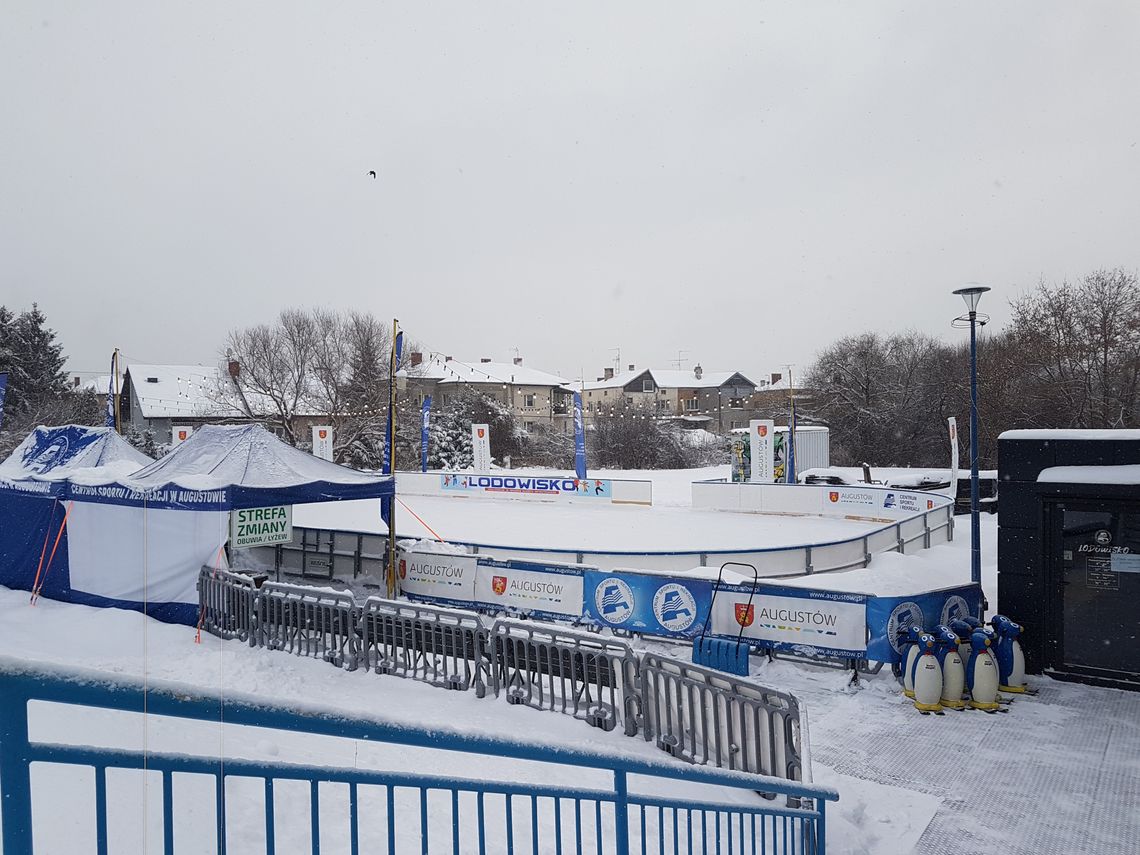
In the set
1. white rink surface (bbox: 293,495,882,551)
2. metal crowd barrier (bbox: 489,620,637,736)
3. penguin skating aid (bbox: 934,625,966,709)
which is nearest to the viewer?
metal crowd barrier (bbox: 489,620,637,736)

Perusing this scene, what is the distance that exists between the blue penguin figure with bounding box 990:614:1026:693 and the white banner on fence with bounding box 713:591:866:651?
4.78 ft

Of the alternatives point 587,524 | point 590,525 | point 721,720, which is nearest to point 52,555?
point 721,720

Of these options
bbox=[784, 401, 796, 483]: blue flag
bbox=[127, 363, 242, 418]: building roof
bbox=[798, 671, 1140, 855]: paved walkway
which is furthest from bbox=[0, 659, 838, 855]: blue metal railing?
bbox=[784, 401, 796, 483]: blue flag

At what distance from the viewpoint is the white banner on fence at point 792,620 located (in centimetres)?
920

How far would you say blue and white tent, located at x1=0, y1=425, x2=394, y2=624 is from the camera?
1098 cm

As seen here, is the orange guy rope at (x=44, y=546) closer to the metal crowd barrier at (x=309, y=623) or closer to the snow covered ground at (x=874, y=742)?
the snow covered ground at (x=874, y=742)

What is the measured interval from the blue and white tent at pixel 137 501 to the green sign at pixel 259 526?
220 mm

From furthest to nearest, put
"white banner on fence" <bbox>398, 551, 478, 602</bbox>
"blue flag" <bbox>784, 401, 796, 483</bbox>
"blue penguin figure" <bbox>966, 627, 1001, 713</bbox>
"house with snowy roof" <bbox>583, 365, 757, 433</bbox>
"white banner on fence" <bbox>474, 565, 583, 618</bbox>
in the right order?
"house with snowy roof" <bbox>583, 365, 757, 433</bbox>, "blue flag" <bbox>784, 401, 796, 483</bbox>, "white banner on fence" <bbox>398, 551, 478, 602</bbox>, "white banner on fence" <bbox>474, 565, 583, 618</bbox>, "blue penguin figure" <bbox>966, 627, 1001, 713</bbox>

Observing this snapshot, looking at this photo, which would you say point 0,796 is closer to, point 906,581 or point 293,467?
point 906,581

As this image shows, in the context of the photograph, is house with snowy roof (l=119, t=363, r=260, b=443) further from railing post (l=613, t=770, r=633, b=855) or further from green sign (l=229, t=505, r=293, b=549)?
railing post (l=613, t=770, r=633, b=855)

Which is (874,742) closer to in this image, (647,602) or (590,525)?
(647,602)

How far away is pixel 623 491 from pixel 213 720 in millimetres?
29492

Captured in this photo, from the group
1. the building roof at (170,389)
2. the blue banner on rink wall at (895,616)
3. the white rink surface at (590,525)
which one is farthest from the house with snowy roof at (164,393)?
the blue banner on rink wall at (895,616)

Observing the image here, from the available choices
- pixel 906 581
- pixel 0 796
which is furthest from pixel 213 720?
pixel 906 581
